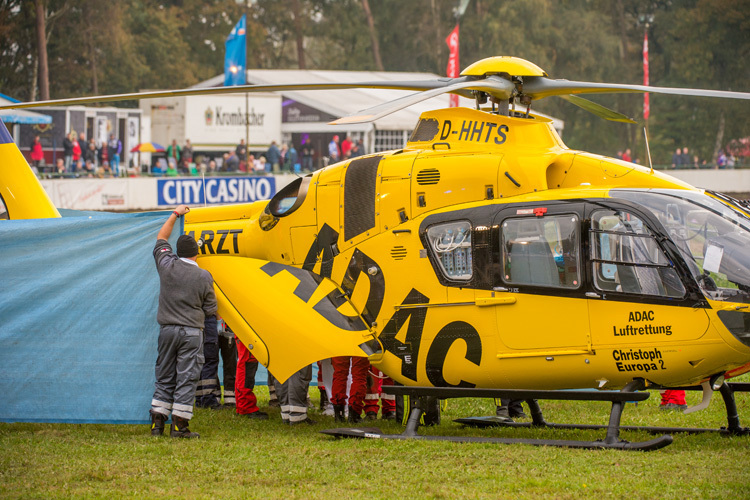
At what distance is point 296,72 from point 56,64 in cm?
1685

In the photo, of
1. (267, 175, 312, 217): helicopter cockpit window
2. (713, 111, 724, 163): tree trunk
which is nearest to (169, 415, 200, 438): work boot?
(267, 175, 312, 217): helicopter cockpit window

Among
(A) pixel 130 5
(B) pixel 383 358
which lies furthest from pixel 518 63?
(A) pixel 130 5

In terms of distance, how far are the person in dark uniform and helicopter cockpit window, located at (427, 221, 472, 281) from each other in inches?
93.3

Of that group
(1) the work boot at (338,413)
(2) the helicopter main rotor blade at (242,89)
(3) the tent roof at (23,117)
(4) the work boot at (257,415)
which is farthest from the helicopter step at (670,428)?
(3) the tent roof at (23,117)

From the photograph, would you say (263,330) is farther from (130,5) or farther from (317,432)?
(130,5)

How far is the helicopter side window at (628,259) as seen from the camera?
8.05 m

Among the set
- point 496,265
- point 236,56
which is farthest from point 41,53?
point 496,265

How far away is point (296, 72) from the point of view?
51.2 meters

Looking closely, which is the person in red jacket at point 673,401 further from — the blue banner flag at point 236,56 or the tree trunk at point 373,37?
the tree trunk at point 373,37

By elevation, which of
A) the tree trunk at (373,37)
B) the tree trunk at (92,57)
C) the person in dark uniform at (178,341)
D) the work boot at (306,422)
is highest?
the tree trunk at (373,37)

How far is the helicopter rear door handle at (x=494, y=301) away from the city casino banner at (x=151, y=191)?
21.9 m

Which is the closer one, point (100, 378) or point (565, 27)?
point (100, 378)

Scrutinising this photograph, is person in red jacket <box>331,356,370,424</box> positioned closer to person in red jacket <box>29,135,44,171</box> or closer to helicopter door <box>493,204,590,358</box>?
helicopter door <box>493,204,590,358</box>

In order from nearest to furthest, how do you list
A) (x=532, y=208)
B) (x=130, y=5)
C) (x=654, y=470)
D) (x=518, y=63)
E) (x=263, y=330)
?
(x=654, y=470)
(x=532, y=208)
(x=518, y=63)
(x=263, y=330)
(x=130, y=5)
